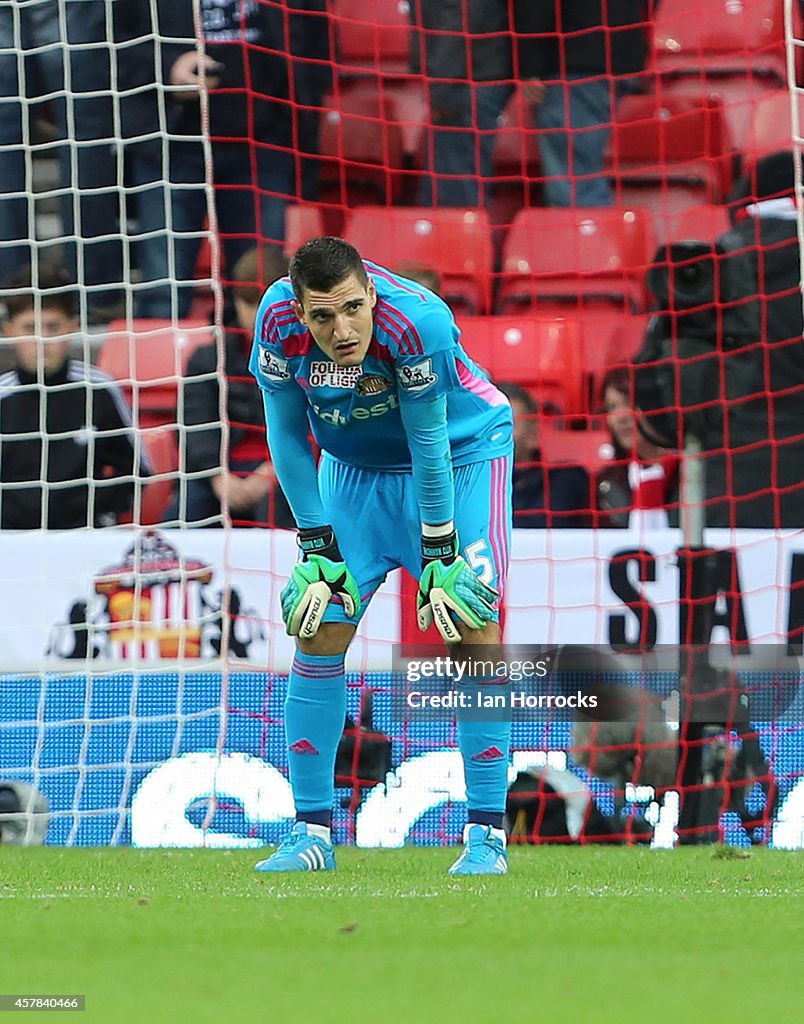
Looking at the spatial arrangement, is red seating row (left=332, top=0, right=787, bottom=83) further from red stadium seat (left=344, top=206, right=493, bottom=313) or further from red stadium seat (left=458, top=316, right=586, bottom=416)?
red stadium seat (left=458, top=316, right=586, bottom=416)

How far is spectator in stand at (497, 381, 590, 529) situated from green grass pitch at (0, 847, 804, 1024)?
2.39 metres

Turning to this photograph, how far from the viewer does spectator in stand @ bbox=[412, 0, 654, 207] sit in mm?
7773

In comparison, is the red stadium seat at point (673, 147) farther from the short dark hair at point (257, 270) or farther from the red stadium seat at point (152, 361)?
the red stadium seat at point (152, 361)

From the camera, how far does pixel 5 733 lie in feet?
18.5

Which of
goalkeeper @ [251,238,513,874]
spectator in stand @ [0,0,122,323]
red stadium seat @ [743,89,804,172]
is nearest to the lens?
goalkeeper @ [251,238,513,874]

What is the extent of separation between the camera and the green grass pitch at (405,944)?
2281 mm

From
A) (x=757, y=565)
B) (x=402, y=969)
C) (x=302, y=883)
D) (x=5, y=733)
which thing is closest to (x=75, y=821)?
(x=5, y=733)

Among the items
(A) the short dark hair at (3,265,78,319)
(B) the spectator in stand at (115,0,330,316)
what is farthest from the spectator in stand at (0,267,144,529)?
(B) the spectator in stand at (115,0,330,316)

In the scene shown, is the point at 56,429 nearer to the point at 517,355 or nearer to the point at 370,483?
the point at 517,355

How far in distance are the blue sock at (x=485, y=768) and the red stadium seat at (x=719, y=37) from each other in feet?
15.0

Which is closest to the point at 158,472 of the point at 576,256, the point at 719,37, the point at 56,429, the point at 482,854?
the point at 56,429

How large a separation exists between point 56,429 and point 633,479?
231 cm

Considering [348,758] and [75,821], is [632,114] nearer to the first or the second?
[348,758]

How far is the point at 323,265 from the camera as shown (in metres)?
3.88
